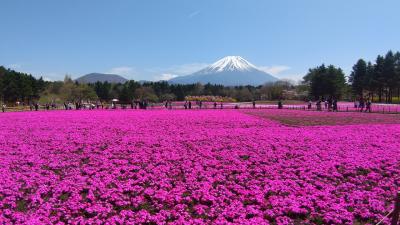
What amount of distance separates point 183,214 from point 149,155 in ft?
22.5

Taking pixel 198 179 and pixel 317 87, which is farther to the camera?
pixel 317 87

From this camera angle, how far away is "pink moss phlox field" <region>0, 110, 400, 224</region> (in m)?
9.48

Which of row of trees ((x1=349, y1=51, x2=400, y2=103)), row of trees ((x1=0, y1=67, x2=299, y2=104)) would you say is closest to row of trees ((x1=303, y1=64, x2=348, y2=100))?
row of trees ((x1=349, y1=51, x2=400, y2=103))

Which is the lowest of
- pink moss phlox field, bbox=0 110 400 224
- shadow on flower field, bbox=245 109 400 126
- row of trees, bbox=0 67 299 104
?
pink moss phlox field, bbox=0 110 400 224

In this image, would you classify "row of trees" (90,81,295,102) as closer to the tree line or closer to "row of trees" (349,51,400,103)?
the tree line

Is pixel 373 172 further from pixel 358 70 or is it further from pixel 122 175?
pixel 358 70

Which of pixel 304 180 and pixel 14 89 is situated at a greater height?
pixel 14 89

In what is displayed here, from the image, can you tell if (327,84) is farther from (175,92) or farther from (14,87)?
(14,87)

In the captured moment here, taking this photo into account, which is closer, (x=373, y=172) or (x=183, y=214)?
(x=183, y=214)

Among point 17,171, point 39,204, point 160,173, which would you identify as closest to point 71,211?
point 39,204

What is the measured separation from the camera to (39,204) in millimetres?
10133

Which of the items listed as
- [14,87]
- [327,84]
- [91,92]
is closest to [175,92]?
[91,92]

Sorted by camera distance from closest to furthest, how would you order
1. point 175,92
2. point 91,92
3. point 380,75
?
1. point 380,75
2. point 91,92
3. point 175,92

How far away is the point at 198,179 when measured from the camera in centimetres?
1254
